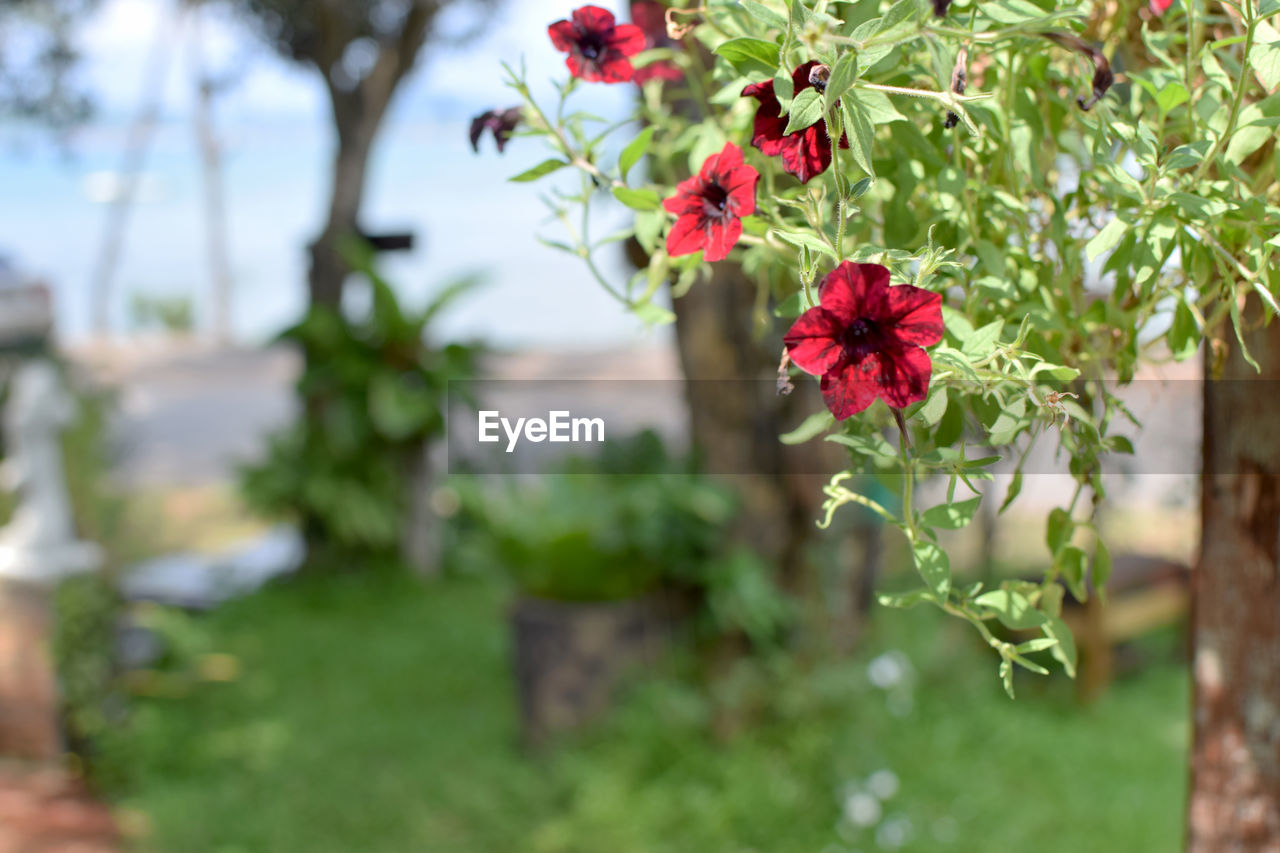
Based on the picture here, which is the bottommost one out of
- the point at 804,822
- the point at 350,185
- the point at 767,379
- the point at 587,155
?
the point at 804,822

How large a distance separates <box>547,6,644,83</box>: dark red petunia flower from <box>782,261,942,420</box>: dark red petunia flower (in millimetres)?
353

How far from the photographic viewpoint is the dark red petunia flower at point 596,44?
0.86 metres

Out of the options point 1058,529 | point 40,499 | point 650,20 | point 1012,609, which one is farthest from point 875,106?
point 40,499

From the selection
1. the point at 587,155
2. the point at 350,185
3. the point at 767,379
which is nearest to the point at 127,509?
the point at 350,185

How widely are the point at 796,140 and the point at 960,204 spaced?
27 centimetres

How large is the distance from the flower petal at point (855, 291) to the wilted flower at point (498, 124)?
0.44 m

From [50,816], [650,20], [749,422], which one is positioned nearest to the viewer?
[650,20]

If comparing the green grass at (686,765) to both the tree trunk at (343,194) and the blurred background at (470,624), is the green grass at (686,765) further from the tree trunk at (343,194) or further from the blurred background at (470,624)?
Result: the tree trunk at (343,194)

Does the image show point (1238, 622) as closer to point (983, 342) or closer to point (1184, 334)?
point (1184, 334)

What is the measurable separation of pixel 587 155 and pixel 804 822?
2.56 metres

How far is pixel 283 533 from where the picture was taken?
6.64 metres

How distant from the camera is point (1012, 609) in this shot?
2.58ft

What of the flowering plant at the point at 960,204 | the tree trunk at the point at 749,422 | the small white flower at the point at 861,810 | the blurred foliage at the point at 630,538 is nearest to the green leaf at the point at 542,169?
the flowering plant at the point at 960,204

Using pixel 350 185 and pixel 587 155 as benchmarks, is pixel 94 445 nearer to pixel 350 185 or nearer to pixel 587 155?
pixel 350 185
